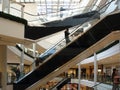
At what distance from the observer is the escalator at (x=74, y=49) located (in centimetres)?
1258

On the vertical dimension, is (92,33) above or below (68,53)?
above

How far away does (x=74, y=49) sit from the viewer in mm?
13188

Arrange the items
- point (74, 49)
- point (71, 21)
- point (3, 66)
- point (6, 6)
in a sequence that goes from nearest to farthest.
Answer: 1. point (6, 6)
2. point (74, 49)
3. point (3, 66)
4. point (71, 21)

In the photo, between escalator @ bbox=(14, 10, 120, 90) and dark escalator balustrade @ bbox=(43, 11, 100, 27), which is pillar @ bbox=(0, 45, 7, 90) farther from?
dark escalator balustrade @ bbox=(43, 11, 100, 27)

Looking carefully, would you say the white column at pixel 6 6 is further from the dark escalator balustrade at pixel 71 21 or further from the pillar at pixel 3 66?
the dark escalator balustrade at pixel 71 21

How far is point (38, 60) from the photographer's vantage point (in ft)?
47.8

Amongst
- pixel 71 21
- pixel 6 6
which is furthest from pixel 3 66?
pixel 71 21

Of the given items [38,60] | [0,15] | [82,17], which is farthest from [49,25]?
[0,15]

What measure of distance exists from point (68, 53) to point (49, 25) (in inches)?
259

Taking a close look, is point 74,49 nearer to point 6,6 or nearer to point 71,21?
point 6,6

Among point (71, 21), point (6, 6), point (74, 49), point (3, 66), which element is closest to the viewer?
point (6, 6)

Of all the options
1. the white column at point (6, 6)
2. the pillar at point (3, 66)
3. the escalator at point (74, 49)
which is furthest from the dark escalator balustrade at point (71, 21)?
the white column at point (6, 6)

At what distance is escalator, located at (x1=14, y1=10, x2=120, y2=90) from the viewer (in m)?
12.6

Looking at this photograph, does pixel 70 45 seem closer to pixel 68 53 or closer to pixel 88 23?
pixel 68 53
